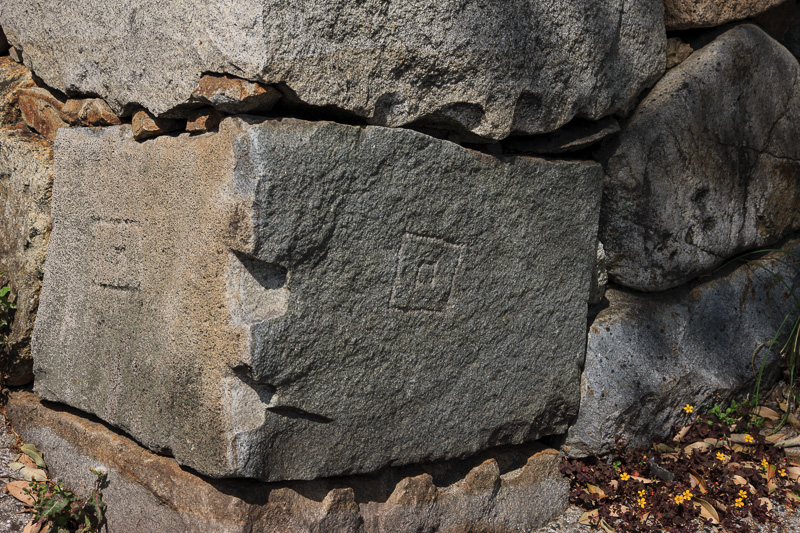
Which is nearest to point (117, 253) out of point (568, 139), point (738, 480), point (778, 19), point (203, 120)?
point (203, 120)

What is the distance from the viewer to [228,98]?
1.61 metres

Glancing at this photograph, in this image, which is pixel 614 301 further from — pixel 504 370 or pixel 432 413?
pixel 432 413

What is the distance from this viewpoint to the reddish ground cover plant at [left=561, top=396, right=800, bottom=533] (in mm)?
2338

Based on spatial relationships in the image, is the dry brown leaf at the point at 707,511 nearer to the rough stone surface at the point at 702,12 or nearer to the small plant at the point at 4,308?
the rough stone surface at the point at 702,12

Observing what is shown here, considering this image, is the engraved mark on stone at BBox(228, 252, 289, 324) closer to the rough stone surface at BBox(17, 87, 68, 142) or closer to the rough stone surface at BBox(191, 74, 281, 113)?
the rough stone surface at BBox(191, 74, 281, 113)

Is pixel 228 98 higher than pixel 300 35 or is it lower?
lower

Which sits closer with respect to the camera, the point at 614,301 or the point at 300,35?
the point at 300,35

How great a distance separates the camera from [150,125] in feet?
6.19

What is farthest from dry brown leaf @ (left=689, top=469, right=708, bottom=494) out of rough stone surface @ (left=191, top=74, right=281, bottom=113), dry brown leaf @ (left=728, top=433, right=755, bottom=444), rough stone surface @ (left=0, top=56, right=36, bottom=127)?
rough stone surface @ (left=0, top=56, right=36, bottom=127)

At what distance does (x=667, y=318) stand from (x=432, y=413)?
1.01 meters

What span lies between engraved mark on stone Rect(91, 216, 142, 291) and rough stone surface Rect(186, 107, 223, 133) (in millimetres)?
323

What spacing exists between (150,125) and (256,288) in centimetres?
55

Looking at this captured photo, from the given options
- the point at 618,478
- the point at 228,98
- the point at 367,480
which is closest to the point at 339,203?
the point at 228,98

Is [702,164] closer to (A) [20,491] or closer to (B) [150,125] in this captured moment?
(B) [150,125]
